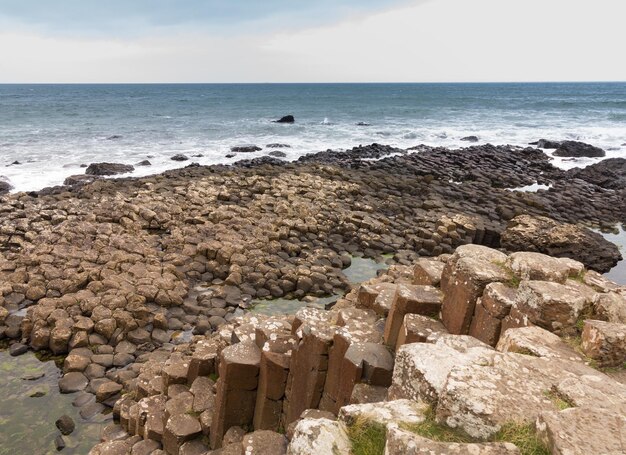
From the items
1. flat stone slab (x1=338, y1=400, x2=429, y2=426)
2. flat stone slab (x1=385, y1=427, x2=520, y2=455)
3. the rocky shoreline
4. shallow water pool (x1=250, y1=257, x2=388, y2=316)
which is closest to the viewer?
flat stone slab (x1=385, y1=427, x2=520, y2=455)

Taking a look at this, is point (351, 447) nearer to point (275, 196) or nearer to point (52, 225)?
point (52, 225)

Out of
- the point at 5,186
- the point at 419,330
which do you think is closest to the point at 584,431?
the point at 419,330

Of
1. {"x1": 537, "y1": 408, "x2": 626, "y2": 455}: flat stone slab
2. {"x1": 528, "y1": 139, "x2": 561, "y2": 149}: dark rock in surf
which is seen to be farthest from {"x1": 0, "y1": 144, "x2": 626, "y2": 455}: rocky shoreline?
{"x1": 528, "y1": 139, "x2": 561, "y2": 149}: dark rock in surf

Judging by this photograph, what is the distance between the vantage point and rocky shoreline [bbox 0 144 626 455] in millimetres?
9836

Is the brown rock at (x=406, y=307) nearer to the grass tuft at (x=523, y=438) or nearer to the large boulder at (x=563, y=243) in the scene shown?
the grass tuft at (x=523, y=438)

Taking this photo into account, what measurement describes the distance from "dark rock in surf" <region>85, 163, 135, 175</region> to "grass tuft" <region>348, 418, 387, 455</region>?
1126 inches

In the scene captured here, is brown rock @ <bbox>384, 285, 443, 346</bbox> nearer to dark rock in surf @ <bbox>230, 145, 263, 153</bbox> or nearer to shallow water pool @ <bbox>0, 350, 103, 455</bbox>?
shallow water pool @ <bbox>0, 350, 103, 455</bbox>

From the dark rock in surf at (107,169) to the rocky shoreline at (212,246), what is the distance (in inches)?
215

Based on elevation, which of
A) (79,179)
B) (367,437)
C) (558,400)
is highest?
(558,400)

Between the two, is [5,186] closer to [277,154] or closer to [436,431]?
[277,154]

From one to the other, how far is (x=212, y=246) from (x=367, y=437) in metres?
12.3

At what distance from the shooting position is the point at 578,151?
1519 inches

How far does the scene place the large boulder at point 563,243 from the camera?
17266mm

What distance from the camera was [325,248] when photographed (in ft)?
56.3
